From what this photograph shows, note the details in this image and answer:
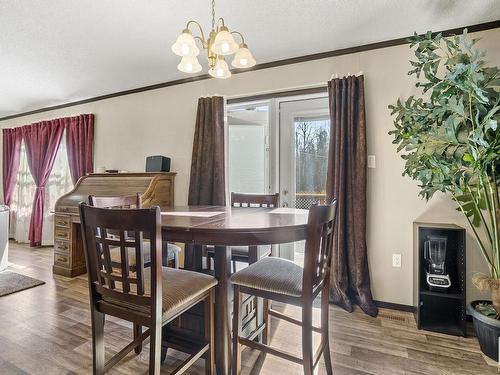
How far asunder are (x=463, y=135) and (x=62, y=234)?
14.0 ft

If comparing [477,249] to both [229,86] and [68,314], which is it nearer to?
[229,86]

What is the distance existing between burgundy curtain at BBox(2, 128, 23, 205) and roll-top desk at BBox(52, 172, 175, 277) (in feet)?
8.76

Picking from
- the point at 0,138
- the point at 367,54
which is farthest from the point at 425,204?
the point at 0,138

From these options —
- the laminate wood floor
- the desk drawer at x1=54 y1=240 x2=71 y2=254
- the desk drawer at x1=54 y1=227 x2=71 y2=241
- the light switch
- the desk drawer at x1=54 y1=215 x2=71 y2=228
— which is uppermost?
the light switch

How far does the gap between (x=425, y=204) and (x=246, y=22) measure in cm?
219

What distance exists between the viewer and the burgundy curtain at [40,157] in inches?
173

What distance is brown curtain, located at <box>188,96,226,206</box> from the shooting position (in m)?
3.07

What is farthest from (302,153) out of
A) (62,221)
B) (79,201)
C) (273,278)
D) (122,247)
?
(62,221)

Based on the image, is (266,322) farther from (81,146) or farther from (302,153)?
(81,146)

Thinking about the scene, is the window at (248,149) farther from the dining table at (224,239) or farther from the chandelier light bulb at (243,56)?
the dining table at (224,239)

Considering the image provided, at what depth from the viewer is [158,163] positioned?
334 cm

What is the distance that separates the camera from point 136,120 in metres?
3.77

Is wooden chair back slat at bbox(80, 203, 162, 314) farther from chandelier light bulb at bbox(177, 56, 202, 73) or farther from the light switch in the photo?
the light switch

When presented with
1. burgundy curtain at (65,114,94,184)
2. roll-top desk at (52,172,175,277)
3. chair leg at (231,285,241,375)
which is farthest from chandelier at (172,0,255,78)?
burgundy curtain at (65,114,94,184)
